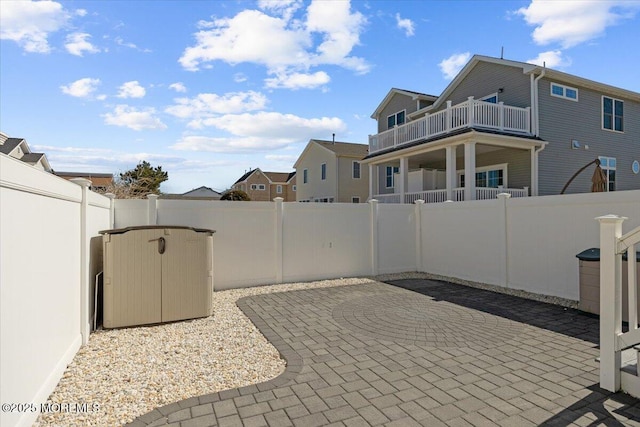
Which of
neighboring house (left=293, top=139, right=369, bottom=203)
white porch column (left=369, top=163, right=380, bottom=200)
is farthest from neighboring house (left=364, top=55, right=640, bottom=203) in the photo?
neighboring house (left=293, top=139, right=369, bottom=203)

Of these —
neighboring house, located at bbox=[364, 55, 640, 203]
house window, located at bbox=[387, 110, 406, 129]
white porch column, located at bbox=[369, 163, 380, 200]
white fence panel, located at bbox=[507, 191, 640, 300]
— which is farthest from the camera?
house window, located at bbox=[387, 110, 406, 129]

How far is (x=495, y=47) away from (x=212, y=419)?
18415 millimetres

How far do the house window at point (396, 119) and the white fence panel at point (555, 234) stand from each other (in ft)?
39.4

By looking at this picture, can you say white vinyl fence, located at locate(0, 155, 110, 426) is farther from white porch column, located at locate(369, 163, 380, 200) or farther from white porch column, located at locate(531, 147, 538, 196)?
white porch column, located at locate(369, 163, 380, 200)

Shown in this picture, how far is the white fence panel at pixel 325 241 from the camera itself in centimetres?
873

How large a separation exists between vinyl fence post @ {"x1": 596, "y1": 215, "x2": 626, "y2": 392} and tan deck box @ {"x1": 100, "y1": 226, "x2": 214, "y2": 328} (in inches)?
209

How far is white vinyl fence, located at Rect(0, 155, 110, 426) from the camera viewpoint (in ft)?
7.51

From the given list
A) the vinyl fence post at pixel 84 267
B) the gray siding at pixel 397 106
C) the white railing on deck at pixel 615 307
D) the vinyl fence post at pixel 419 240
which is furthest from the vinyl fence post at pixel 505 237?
the gray siding at pixel 397 106

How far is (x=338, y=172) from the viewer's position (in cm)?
2375

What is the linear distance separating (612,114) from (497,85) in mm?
5632

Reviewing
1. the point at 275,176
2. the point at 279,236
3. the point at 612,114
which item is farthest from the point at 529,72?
the point at 275,176

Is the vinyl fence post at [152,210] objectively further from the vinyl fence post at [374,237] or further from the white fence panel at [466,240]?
the white fence panel at [466,240]

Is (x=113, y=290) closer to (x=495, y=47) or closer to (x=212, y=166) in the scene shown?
(x=495, y=47)

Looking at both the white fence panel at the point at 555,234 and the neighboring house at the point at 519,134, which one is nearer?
the white fence panel at the point at 555,234
